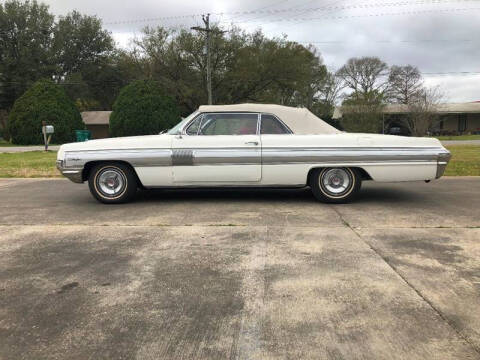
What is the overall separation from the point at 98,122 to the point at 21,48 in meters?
11.5

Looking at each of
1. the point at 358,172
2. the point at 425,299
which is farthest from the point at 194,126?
the point at 425,299

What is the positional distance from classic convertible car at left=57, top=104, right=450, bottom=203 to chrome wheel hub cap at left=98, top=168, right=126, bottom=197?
2cm

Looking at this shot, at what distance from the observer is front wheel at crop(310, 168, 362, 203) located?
662 centimetres

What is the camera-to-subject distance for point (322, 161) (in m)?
6.49

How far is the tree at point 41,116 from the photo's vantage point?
115ft

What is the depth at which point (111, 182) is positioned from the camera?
687cm

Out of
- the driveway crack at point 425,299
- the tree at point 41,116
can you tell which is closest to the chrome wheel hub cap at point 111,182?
the driveway crack at point 425,299

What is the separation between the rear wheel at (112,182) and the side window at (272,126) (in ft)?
7.19

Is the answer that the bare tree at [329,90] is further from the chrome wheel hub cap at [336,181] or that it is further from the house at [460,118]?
the chrome wheel hub cap at [336,181]

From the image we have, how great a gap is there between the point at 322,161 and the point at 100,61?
5119 cm

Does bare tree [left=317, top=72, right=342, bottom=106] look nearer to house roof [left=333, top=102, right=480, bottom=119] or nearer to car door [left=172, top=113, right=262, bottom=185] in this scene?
house roof [left=333, top=102, right=480, bottom=119]

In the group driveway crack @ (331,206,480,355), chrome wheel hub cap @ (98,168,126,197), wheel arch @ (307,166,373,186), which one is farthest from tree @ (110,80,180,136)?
driveway crack @ (331,206,480,355)

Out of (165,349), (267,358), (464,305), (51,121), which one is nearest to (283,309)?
(267,358)

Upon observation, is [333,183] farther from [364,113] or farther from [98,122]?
[98,122]
